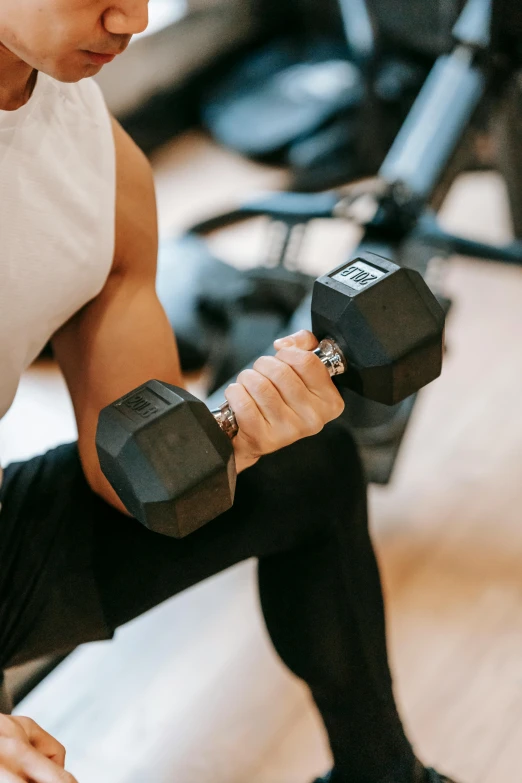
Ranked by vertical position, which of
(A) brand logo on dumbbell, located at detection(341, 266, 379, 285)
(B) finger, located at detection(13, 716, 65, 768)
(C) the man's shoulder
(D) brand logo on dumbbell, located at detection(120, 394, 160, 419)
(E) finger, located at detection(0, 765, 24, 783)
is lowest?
(B) finger, located at detection(13, 716, 65, 768)

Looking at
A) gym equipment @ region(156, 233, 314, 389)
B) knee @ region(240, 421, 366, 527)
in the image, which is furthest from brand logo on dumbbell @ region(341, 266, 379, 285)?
gym equipment @ region(156, 233, 314, 389)

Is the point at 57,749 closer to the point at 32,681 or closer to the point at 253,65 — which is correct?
the point at 32,681

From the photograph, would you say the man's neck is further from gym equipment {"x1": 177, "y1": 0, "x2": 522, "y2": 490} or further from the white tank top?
gym equipment {"x1": 177, "y1": 0, "x2": 522, "y2": 490}

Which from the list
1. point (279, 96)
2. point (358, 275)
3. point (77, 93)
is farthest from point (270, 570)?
point (279, 96)

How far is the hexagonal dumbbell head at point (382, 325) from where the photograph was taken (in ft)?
2.66

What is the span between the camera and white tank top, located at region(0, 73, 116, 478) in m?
0.87

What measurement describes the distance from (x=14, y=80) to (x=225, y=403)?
359mm

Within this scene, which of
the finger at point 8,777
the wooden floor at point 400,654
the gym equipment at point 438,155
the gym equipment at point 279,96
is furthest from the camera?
the gym equipment at point 279,96

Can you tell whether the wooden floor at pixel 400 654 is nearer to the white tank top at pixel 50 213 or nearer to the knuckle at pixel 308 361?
the white tank top at pixel 50 213

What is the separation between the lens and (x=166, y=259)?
2109mm

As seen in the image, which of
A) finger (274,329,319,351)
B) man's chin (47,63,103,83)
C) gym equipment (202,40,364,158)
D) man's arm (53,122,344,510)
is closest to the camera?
man's chin (47,63,103,83)

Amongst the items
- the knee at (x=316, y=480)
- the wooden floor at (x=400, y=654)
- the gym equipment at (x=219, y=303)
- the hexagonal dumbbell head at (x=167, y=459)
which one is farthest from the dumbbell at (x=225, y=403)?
the gym equipment at (x=219, y=303)

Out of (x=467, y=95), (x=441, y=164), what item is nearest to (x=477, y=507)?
(x=441, y=164)

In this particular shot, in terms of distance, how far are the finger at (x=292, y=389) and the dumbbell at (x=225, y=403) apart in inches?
1.8
